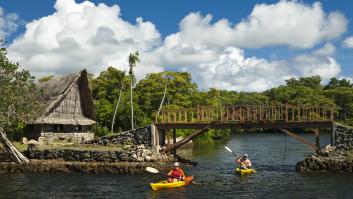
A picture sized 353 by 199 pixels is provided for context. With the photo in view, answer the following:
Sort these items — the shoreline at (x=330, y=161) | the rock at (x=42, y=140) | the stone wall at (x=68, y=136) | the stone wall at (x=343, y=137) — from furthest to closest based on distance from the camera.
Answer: the stone wall at (x=68, y=136) < the rock at (x=42, y=140) < the stone wall at (x=343, y=137) < the shoreline at (x=330, y=161)

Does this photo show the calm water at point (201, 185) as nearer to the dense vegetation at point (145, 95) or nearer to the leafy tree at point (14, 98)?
the leafy tree at point (14, 98)

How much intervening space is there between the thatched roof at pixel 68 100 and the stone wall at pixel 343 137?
3074 cm

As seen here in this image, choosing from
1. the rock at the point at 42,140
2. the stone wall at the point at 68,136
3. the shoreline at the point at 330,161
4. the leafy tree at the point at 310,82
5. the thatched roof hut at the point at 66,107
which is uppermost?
the leafy tree at the point at 310,82

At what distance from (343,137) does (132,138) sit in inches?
815

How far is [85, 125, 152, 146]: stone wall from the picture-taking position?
4738cm

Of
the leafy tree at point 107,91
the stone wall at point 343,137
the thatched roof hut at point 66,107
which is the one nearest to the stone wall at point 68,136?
the thatched roof hut at point 66,107

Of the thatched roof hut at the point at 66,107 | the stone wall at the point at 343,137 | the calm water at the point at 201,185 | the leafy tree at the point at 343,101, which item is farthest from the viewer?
the leafy tree at the point at 343,101

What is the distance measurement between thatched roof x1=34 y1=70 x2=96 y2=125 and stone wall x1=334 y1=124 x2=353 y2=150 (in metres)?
30.7

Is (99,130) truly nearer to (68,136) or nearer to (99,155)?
(68,136)

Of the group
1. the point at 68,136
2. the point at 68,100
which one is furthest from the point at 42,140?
the point at 68,100

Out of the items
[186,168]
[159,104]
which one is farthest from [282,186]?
[159,104]

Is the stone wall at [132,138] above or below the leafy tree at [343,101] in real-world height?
below

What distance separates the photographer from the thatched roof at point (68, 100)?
54978 millimetres

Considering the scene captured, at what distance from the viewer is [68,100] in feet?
188
